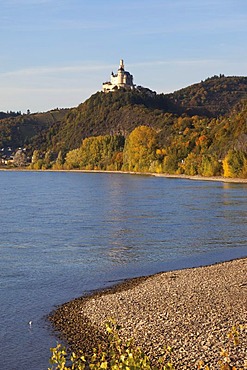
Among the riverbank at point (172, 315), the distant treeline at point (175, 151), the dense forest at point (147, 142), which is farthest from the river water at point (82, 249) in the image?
the dense forest at point (147, 142)

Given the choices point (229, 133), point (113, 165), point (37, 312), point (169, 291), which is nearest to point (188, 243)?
point (169, 291)

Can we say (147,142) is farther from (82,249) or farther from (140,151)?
(82,249)

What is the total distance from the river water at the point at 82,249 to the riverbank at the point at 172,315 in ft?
2.44

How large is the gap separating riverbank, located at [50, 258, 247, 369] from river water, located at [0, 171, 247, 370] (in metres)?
0.74

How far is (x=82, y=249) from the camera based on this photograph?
86.1 feet

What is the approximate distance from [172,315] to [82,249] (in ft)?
41.8

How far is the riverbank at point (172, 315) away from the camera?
11391 millimetres

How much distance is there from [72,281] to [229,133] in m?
97.7

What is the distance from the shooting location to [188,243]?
93.1 ft

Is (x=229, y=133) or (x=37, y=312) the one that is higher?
(x=229, y=133)

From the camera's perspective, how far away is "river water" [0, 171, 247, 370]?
47.0 ft

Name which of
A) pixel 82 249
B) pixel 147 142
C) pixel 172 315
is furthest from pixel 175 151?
pixel 172 315

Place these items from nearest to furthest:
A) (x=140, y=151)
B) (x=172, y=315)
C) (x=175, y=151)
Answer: (x=172, y=315) < (x=175, y=151) < (x=140, y=151)

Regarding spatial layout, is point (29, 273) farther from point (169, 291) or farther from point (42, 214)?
point (42, 214)
